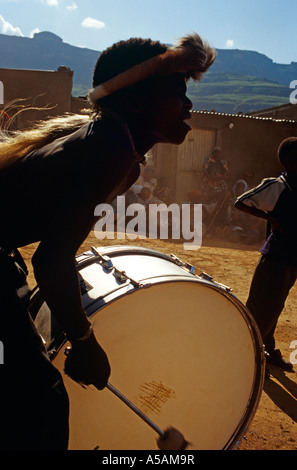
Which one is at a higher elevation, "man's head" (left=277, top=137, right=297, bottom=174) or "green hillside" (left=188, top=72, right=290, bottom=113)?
"green hillside" (left=188, top=72, right=290, bottom=113)

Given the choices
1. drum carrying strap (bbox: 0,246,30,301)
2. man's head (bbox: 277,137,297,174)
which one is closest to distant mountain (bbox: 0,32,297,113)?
man's head (bbox: 277,137,297,174)

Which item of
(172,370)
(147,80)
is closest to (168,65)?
(147,80)

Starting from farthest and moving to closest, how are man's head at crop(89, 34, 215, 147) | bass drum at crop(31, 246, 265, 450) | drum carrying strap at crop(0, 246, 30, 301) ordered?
1. bass drum at crop(31, 246, 265, 450)
2. man's head at crop(89, 34, 215, 147)
3. drum carrying strap at crop(0, 246, 30, 301)

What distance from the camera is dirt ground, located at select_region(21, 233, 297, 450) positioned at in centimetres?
296

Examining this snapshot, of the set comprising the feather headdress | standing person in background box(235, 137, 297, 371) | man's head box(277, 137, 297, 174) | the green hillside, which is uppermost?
the green hillside

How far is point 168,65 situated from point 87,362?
3.51 feet

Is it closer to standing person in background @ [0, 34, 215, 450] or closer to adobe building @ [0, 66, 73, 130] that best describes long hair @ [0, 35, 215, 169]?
standing person in background @ [0, 34, 215, 450]

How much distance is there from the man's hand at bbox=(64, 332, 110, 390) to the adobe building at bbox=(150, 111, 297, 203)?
11.8 m

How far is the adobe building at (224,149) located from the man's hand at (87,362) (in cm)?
1181

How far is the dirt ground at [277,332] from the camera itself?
9.70ft

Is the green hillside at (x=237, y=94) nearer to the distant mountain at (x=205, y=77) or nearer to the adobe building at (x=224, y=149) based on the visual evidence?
the distant mountain at (x=205, y=77)

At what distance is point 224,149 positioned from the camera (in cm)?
1346

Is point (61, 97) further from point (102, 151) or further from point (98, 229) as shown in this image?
point (102, 151)

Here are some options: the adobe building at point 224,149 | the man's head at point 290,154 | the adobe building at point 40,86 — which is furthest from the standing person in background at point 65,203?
the adobe building at point 40,86
